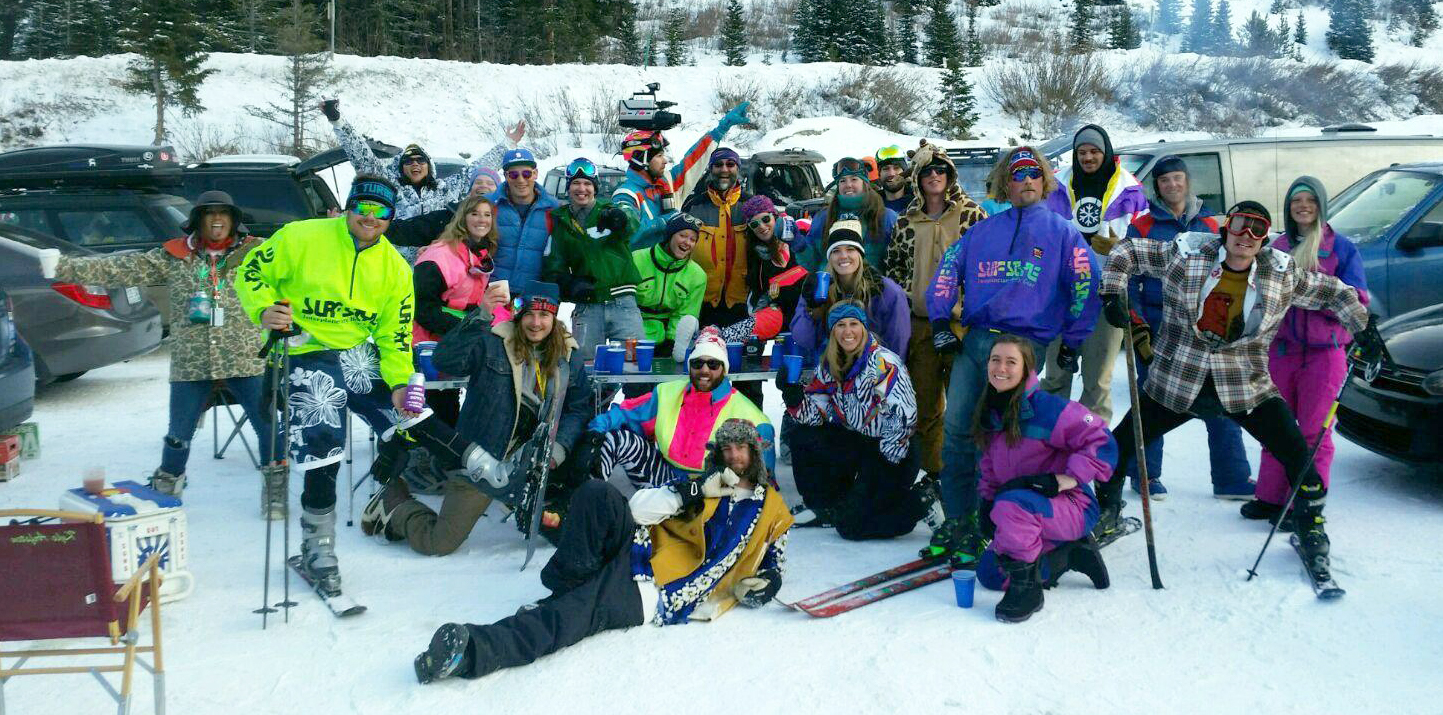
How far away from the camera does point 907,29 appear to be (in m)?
46.3

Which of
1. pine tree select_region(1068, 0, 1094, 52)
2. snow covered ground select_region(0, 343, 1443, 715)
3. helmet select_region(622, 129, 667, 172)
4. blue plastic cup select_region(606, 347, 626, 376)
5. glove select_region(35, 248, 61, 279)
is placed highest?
pine tree select_region(1068, 0, 1094, 52)

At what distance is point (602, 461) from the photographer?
5.38 meters

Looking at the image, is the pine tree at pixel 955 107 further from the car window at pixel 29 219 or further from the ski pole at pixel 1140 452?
the ski pole at pixel 1140 452

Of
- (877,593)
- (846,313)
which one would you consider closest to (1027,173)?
(846,313)

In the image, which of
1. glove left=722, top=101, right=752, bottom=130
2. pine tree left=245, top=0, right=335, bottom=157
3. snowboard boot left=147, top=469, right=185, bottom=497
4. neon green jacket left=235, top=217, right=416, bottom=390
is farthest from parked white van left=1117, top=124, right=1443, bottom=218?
pine tree left=245, top=0, right=335, bottom=157

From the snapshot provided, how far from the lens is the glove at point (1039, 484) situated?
434 centimetres

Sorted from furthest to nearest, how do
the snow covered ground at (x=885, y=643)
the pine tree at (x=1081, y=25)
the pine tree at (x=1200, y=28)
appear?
1. the pine tree at (x=1200, y=28)
2. the pine tree at (x=1081, y=25)
3. the snow covered ground at (x=885, y=643)

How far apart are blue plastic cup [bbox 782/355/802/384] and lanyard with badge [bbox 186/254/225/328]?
2.77 metres

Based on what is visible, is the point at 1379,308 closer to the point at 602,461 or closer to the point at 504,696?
the point at 602,461

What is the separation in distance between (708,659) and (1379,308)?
574 cm

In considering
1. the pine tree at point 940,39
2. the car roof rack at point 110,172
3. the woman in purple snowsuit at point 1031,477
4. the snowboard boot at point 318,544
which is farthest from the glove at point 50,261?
the pine tree at point 940,39

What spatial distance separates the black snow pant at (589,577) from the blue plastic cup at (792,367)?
1500mm

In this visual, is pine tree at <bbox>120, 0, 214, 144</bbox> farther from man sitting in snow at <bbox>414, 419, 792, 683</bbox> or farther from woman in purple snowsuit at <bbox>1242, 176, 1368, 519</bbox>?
woman in purple snowsuit at <bbox>1242, 176, 1368, 519</bbox>

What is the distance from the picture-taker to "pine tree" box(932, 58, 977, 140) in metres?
32.0
